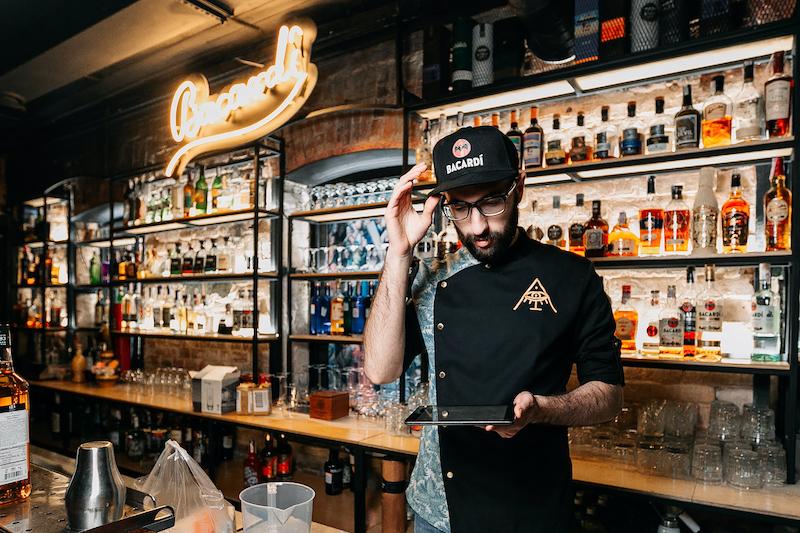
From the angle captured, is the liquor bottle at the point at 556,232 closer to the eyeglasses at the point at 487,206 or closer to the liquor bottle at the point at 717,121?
the liquor bottle at the point at 717,121

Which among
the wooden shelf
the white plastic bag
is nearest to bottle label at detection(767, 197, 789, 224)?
the wooden shelf

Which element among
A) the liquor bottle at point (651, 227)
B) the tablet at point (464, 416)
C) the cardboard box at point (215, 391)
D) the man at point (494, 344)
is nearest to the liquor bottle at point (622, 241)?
the liquor bottle at point (651, 227)

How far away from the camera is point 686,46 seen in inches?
95.7

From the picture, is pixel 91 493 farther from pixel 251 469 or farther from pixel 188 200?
pixel 188 200

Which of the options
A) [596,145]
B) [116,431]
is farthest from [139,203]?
[596,145]

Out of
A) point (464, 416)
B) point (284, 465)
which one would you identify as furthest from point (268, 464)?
point (464, 416)

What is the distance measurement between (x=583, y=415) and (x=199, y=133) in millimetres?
3614

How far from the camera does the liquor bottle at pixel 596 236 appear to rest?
2.72m

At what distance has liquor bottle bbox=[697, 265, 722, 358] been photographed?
8.17 feet

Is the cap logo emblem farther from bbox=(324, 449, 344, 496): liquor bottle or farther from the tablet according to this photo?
bbox=(324, 449, 344, 496): liquor bottle

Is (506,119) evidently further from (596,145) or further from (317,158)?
(317,158)

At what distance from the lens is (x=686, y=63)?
8.42 feet

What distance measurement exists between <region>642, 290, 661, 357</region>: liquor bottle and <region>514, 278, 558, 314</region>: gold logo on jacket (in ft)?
4.39

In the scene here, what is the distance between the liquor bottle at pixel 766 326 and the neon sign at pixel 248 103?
2727 millimetres
